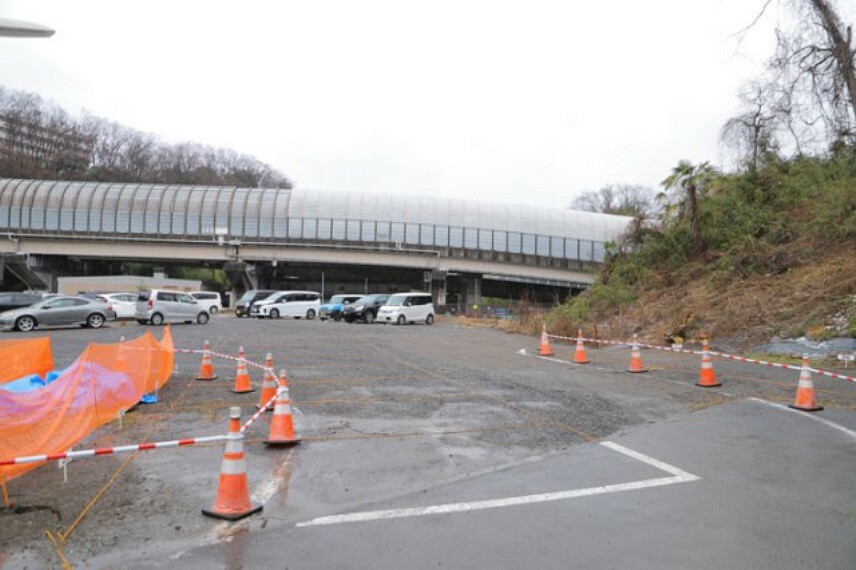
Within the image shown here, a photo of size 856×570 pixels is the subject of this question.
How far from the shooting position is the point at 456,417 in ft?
29.4

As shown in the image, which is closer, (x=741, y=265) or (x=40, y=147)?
(x=741, y=265)

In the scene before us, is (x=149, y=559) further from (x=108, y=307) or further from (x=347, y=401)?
(x=108, y=307)

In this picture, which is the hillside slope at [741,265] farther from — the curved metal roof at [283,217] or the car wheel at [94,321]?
the curved metal roof at [283,217]

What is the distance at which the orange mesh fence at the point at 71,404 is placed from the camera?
5707 millimetres

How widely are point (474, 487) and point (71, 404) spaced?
4231mm

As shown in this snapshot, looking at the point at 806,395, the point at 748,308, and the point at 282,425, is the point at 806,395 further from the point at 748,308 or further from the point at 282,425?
the point at 748,308

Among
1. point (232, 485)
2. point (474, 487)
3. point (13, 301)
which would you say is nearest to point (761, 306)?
point (474, 487)

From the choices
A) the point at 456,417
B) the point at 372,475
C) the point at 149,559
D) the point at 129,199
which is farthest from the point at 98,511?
the point at 129,199

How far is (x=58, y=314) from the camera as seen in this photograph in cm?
2602

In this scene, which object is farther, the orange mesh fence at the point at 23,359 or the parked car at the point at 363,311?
the parked car at the point at 363,311

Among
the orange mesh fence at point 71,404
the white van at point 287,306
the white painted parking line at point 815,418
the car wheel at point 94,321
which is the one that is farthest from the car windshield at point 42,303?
the white painted parking line at point 815,418

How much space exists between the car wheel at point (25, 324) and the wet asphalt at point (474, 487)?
18005 mm

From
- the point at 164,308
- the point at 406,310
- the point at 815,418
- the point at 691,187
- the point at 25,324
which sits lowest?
the point at 25,324

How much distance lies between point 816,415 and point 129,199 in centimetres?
6885
